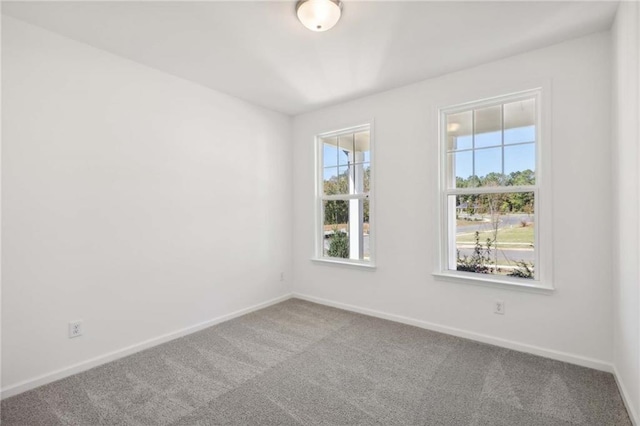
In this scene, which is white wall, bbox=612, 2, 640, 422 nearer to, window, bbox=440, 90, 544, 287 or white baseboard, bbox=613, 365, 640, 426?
white baseboard, bbox=613, 365, 640, 426

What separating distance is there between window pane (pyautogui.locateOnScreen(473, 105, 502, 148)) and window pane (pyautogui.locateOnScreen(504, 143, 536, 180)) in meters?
0.14

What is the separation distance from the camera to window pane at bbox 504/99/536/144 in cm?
267

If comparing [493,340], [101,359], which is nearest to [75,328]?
[101,359]

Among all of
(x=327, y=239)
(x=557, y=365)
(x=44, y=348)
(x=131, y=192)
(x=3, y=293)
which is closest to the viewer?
(x=3, y=293)

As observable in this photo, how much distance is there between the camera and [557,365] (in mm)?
2383

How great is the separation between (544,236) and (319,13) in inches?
96.0

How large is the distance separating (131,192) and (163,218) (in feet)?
1.20

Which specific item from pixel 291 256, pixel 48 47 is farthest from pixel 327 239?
pixel 48 47

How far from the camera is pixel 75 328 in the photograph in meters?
2.36

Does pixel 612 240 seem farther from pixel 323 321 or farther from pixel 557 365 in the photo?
pixel 323 321

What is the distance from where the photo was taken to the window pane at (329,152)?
4.07 metres

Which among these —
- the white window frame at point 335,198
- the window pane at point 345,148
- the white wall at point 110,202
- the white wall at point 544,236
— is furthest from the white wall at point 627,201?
the white wall at point 110,202

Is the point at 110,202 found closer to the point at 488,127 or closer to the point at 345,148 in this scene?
the point at 345,148

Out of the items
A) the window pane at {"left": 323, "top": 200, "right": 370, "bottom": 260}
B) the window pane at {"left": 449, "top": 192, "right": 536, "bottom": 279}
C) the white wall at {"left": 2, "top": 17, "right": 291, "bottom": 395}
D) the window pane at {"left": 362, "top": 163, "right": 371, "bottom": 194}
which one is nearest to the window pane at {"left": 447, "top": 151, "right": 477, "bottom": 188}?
the window pane at {"left": 449, "top": 192, "right": 536, "bottom": 279}
